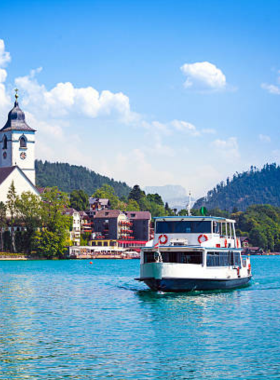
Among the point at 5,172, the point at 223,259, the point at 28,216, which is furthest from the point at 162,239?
the point at 5,172

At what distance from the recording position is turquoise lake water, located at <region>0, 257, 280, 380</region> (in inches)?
1111

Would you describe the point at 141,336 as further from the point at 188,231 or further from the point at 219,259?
the point at 219,259

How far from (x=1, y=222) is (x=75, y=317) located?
120 metres

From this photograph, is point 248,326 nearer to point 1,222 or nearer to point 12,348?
point 12,348

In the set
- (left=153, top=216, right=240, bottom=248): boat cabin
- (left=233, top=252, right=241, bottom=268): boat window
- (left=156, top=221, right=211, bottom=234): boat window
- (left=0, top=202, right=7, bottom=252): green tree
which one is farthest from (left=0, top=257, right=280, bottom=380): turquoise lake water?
(left=0, top=202, right=7, bottom=252): green tree

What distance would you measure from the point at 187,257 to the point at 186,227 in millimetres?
3141

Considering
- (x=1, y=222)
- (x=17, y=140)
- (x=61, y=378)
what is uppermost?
(x=17, y=140)

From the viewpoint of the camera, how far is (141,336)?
117 feet

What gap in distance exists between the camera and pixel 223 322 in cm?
4088

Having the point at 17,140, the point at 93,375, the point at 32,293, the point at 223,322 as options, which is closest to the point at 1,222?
the point at 17,140

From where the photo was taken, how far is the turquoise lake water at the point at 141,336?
28.2 meters

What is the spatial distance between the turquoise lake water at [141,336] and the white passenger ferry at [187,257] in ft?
3.75

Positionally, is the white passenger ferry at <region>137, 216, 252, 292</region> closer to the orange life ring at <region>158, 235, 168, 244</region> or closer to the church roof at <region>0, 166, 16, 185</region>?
the orange life ring at <region>158, 235, 168, 244</region>

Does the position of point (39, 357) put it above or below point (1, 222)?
below
